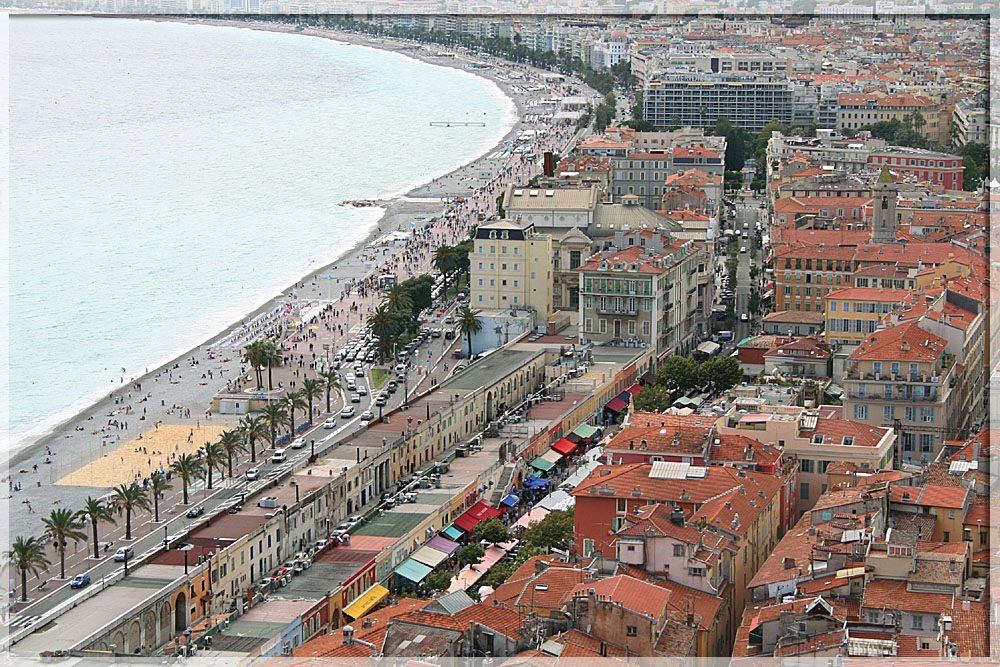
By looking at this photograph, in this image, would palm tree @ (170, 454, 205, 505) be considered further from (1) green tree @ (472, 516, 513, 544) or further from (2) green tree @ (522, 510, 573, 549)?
(2) green tree @ (522, 510, 573, 549)

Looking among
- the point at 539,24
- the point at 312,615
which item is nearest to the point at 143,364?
the point at 312,615

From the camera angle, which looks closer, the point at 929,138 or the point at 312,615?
the point at 312,615

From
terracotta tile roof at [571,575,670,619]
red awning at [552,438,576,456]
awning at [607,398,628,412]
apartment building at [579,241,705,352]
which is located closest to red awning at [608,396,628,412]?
awning at [607,398,628,412]

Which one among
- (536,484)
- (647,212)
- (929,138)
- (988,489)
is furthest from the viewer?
(929,138)

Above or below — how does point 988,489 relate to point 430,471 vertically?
above

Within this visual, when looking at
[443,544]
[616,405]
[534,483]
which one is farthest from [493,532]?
[616,405]

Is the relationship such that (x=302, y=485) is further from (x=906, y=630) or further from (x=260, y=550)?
(x=906, y=630)
